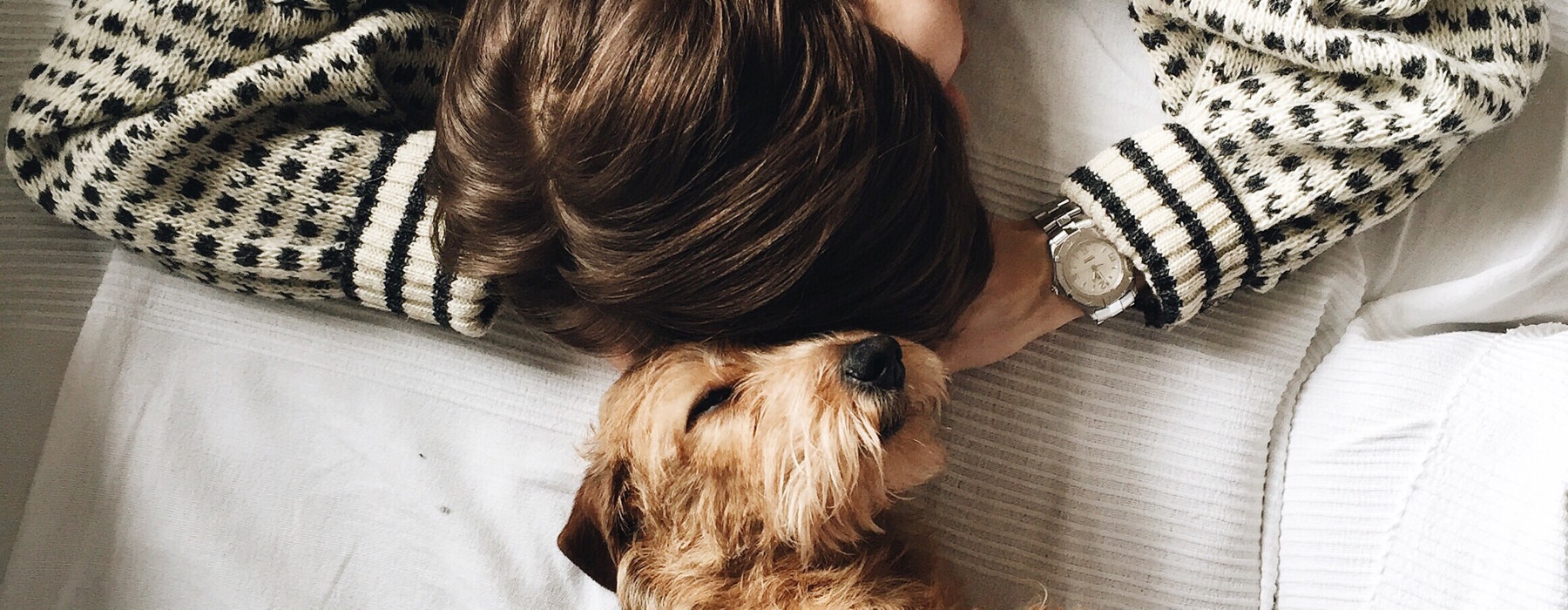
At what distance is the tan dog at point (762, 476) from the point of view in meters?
0.90

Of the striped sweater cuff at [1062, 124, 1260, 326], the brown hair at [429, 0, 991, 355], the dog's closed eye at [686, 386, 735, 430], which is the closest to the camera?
the brown hair at [429, 0, 991, 355]

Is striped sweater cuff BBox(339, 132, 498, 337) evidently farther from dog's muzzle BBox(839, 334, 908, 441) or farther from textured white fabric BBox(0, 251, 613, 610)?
dog's muzzle BBox(839, 334, 908, 441)

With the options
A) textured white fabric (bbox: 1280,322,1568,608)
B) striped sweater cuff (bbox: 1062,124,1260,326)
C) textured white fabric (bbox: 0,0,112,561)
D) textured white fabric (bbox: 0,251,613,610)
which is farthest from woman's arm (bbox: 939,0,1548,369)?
textured white fabric (bbox: 0,0,112,561)

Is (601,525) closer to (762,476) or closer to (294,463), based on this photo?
(762,476)

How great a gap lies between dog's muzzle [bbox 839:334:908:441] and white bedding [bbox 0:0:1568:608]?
30cm

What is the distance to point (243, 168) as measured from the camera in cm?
108

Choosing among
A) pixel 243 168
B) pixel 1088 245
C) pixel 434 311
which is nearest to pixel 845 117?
pixel 1088 245

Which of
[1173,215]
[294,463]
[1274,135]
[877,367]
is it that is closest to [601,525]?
[877,367]

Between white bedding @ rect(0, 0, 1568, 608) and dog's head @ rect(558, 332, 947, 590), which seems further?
white bedding @ rect(0, 0, 1568, 608)

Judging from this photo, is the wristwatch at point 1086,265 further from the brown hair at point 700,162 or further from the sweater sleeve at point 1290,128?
the brown hair at point 700,162

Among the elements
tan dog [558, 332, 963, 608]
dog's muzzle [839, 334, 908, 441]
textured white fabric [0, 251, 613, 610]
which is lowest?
textured white fabric [0, 251, 613, 610]

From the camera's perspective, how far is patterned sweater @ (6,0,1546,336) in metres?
1.01

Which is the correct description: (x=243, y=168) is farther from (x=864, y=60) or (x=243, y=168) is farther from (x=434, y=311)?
(x=864, y=60)

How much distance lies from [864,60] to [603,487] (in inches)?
19.6
